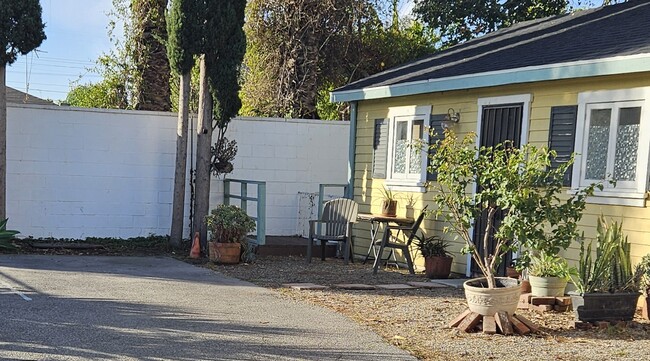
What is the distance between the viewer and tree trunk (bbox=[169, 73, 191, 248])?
10984 millimetres

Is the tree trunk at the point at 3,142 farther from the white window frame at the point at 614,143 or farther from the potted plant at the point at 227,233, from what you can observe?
the white window frame at the point at 614,143

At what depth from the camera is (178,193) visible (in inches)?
434

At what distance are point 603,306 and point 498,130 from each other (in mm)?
3061

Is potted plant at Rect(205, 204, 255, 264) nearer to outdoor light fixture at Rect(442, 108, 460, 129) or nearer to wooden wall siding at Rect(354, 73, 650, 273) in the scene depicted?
wooden wall siding at Rect(354, 73, 650, 273)

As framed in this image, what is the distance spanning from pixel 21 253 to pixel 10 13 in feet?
10.3

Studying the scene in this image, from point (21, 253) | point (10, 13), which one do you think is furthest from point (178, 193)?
point (10, 13)

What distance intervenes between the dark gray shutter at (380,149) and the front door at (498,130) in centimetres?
193

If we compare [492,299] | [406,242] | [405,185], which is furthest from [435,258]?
[492,299]

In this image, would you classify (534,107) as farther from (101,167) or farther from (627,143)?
(101,167)

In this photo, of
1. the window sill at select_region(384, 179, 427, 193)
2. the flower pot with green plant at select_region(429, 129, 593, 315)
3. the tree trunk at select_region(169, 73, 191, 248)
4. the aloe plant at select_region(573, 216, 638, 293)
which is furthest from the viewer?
the tree trunk at select_region(169, 73, 191, 248)

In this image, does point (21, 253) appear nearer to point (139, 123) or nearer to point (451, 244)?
point (139, 123)

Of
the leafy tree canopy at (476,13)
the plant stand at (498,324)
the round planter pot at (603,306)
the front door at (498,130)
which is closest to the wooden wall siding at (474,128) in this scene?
the front door at (498,130)

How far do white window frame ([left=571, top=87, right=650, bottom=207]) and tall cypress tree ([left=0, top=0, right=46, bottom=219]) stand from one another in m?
6.98

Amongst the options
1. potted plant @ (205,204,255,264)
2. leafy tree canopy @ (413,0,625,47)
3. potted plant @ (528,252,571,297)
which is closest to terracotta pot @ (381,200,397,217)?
potted plant @ (205,204,255,264)
